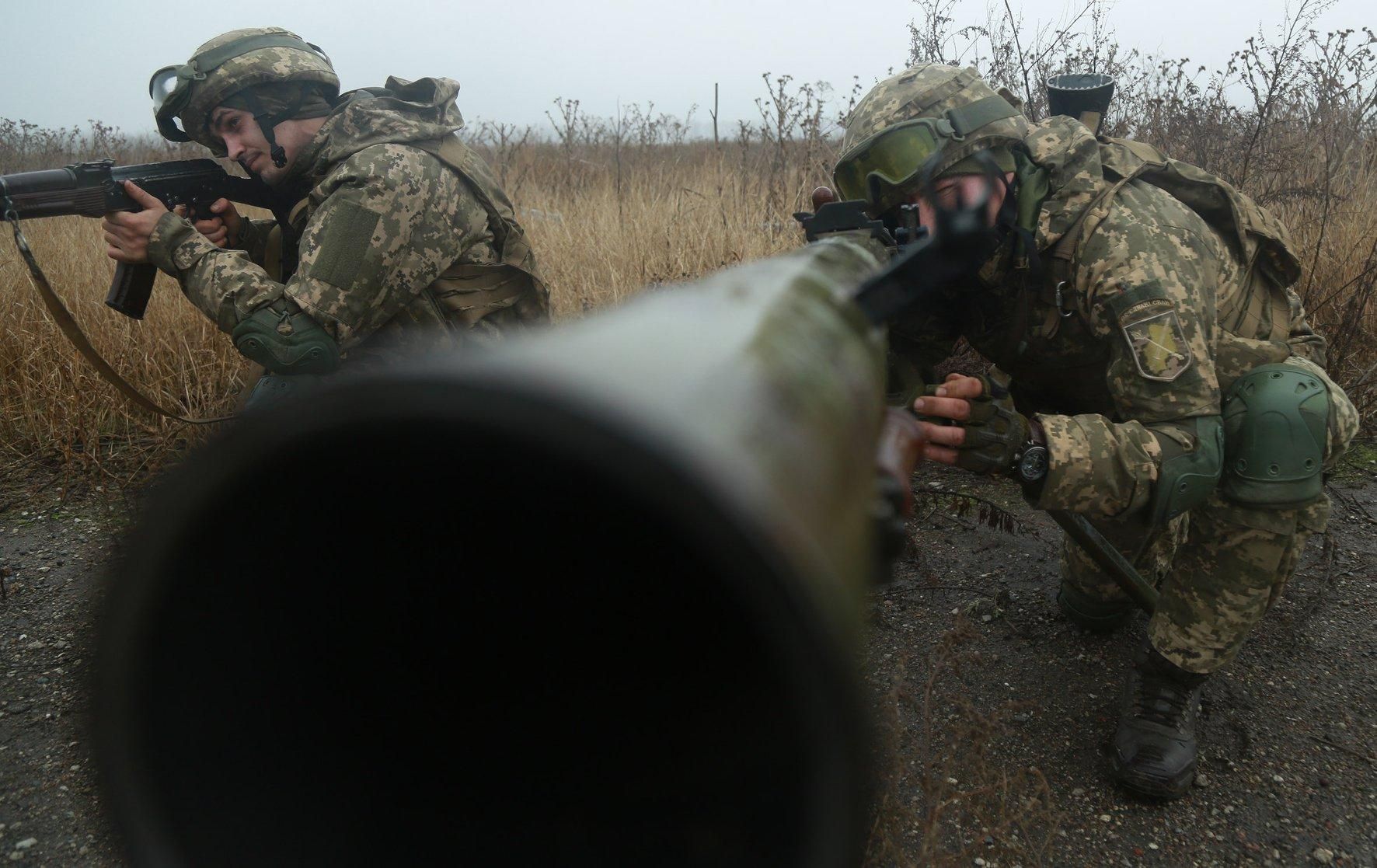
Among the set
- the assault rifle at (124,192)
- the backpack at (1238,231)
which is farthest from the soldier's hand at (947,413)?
the assault rifle at (124,192)

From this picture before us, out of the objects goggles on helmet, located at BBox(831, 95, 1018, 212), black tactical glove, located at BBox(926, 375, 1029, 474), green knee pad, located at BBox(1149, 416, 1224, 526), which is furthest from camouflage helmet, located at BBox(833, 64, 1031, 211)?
green knee pad, located at BBox(1149, 416, 1224, 526)

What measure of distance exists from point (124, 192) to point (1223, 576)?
3540 mm

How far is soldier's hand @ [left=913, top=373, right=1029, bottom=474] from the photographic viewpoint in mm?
1766

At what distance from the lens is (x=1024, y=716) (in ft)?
8.55

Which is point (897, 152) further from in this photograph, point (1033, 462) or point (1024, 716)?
point (1024, 716)

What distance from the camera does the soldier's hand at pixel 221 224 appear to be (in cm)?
352

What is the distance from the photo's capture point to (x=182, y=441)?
3.92 m

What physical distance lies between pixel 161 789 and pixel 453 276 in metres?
2.59

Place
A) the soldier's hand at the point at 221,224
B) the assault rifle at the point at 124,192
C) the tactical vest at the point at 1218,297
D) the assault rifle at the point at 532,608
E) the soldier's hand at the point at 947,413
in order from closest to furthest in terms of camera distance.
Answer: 1. the assault rifle at the point at 532,608
2. the soldier's hand at the point at 947,413
3. the tactical vest at the point at 1218,297
4. the assault rifle at the point at 124,192
5. the soldier's hand at the point at 221,224

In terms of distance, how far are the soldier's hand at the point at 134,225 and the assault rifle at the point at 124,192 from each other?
1.2 inches

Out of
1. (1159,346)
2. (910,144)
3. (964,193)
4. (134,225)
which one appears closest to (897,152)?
(910,144)

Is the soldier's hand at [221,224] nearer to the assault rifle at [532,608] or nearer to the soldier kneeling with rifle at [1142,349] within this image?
the soldier kneeling with rifle at [1142,349]

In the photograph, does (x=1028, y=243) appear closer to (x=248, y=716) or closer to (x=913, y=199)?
(x=913, y=199)

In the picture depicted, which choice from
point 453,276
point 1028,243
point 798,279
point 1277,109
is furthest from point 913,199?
point 1277,109
